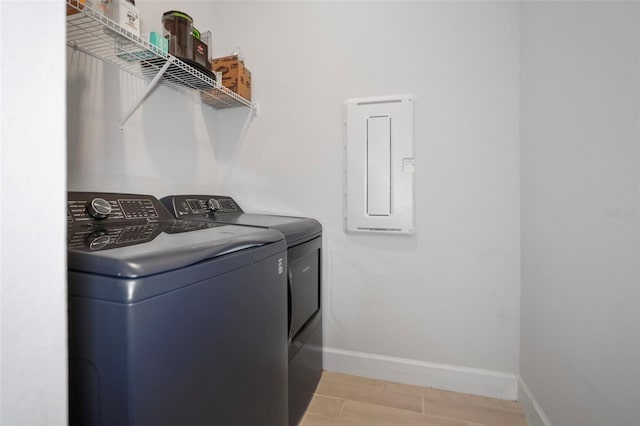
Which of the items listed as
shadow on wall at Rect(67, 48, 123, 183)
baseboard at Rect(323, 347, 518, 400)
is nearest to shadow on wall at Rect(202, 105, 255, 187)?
shadow on wall at Rect(67, 48, 123, 183)

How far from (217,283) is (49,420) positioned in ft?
1.21

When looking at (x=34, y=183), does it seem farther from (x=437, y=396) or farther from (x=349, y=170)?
(x=437, y=396)

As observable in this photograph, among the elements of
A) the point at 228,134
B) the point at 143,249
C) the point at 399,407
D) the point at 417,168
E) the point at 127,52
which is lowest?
the point at 399,407

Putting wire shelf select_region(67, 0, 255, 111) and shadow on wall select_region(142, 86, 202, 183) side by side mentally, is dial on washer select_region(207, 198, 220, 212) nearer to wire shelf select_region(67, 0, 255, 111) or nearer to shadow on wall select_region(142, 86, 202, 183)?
shadow on wall select_region(142, 86, 202, 183)

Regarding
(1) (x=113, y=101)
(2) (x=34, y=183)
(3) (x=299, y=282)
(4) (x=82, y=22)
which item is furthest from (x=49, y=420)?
(1) (x=113, y=101)

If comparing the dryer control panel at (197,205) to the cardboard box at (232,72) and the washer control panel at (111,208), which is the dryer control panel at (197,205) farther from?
the cardboard box at (232,72)

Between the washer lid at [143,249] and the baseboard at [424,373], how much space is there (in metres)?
1.26

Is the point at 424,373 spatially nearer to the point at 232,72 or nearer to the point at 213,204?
the point at 213,204

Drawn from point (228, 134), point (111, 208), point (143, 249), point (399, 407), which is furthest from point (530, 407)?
point (228, 134)

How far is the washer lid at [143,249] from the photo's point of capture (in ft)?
1.89

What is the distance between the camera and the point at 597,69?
95 cm

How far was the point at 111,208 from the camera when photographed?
114 centimetres

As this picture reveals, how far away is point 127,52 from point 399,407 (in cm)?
210

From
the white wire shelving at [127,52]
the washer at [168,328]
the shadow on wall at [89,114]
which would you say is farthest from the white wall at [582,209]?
the shadow on wall at [89,114]
